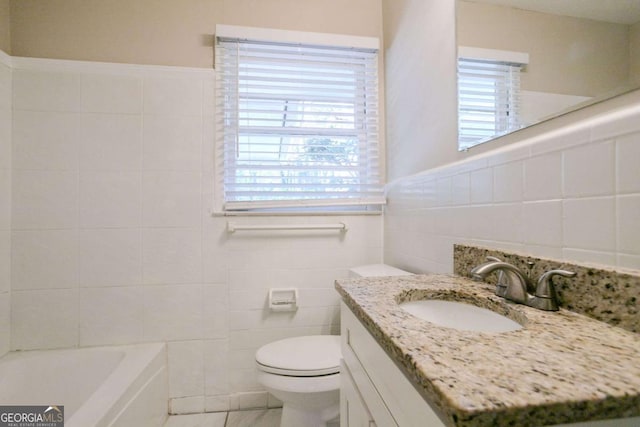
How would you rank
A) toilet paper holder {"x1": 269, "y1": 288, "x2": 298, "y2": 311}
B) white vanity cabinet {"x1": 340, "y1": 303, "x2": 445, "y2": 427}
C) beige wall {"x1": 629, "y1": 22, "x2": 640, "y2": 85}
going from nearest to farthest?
white vanity cabinet {"x1": 340, "y1": 303, "x2": 445, "y2": 427}, beige wall {"x1": 629, "y1": 22, "x2": 640, "y2": 85}, toilet paper holder {"x1": 269, "y1": 288, "x2": 298, "y2": 311}

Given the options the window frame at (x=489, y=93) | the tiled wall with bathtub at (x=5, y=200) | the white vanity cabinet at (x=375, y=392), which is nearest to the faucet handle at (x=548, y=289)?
the white vanity cabinet at (x=375, y=392)

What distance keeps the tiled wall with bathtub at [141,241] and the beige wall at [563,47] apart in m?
1.21

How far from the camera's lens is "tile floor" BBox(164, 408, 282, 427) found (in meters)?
1.40

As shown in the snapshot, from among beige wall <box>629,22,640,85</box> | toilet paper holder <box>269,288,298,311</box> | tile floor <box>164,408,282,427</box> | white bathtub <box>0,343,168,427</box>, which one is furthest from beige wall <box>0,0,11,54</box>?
beige wall <box>629,22,640,85</box>

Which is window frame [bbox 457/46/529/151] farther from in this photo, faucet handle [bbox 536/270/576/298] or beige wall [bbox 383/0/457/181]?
faucet handle [bbox 536/270/576/298]

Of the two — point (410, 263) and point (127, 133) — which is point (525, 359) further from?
point (127, 133)

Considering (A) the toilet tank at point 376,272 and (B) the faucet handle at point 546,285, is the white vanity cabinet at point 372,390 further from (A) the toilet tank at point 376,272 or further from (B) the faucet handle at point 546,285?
(A) the toilet tank at point 376,272

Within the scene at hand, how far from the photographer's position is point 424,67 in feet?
4.09

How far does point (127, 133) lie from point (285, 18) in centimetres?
110

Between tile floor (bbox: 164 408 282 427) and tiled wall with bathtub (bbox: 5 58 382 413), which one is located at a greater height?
tiled wall with bathtub (bbox: 5 58 382 413)

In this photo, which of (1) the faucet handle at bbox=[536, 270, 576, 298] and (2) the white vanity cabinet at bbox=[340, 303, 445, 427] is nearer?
(2) the white vanity cabinet at bbox=[340, 303, 445, 427]

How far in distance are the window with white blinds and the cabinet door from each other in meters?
0.98

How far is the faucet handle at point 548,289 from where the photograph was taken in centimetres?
59

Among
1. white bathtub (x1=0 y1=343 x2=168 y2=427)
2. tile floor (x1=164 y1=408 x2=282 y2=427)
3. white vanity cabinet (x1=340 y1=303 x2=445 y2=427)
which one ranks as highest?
white vanity cabinet (x1=340 y1=303 x2=445 y2=427)
